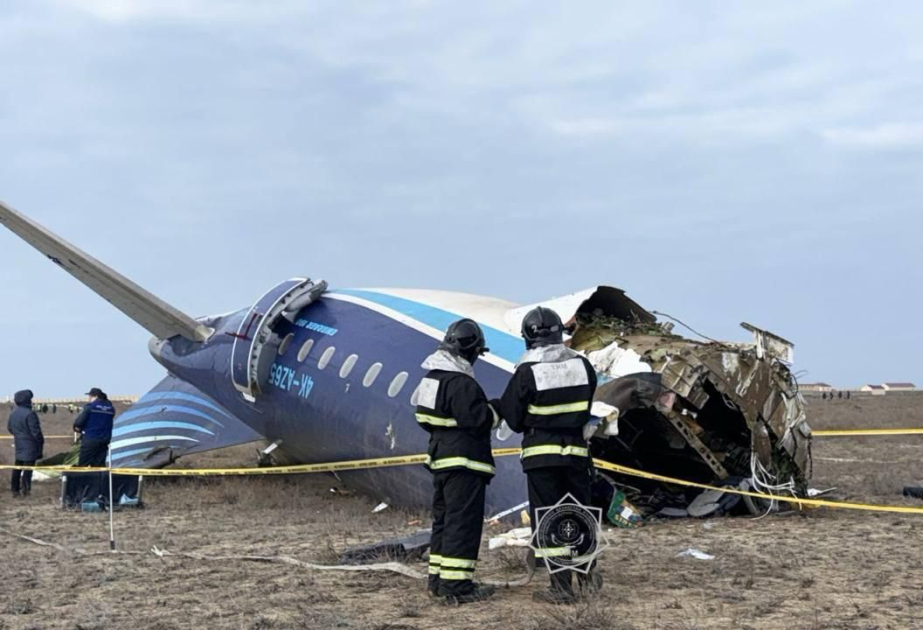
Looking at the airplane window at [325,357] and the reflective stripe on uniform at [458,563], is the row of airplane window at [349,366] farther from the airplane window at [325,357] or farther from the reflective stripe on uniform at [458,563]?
the reflective stripe on uniform at [458,563]

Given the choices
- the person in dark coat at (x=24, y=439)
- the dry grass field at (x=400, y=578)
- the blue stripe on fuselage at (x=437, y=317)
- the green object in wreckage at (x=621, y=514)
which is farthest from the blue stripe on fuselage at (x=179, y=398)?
the green object in wreckage at (x=621, y=514)

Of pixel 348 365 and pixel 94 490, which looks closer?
pixel 348 365

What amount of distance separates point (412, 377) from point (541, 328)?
19.8 feet

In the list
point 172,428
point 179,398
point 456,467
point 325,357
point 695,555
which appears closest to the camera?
point 456,467

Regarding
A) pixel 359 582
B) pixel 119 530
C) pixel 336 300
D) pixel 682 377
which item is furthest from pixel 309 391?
pixel 359 582

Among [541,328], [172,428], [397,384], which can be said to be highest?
[541,328]

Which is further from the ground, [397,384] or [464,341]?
[464,341]

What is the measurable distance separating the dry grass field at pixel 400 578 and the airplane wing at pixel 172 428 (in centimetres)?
434

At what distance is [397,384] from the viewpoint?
47.2 ft

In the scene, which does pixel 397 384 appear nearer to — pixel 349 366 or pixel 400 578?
pixel 349 366

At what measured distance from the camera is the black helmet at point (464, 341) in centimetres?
850

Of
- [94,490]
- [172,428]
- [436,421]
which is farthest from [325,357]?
[436,421]

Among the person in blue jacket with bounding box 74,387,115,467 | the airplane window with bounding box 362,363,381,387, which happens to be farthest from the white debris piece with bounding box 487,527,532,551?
the person in blue jacket with bounding box 74,387,115,467

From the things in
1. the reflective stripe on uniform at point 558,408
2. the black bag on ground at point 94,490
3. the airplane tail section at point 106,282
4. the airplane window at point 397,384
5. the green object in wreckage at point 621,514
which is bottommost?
the black bag on ground at point 94,490
